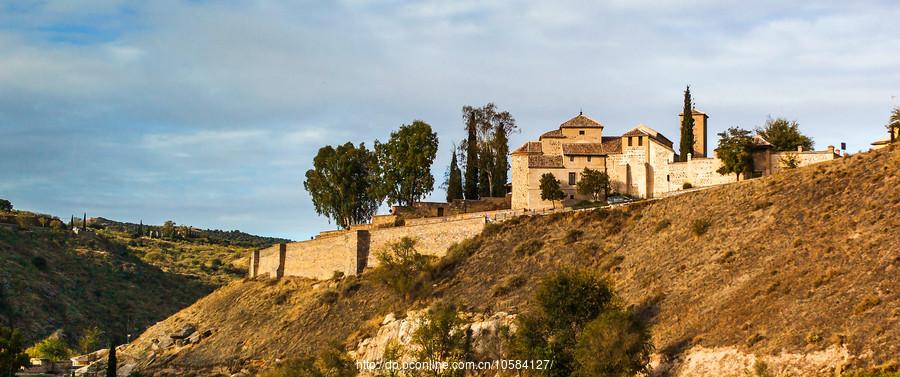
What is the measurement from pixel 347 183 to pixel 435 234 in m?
14.9

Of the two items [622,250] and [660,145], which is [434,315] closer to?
[622,250]

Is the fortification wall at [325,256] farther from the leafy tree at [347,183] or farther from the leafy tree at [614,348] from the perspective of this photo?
the leafy tree at [614,348]

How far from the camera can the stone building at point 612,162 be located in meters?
73.2

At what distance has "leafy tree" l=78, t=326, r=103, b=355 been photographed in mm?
93375

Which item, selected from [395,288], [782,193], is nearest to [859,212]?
[782,193]

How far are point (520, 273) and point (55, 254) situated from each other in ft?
199

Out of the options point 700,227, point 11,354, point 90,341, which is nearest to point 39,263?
point 90,341

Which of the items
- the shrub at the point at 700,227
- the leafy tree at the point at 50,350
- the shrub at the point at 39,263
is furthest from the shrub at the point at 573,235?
the shrub at the point at 39,263

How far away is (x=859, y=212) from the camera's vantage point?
53.7m

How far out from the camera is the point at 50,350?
290 feet

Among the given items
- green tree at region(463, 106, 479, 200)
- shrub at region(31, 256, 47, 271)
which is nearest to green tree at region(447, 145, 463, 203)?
green tree at region(463, 106, 479, 200)

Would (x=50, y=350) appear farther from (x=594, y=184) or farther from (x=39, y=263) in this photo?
(x=594, y=184)

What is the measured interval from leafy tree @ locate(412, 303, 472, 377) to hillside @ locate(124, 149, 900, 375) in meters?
2.88

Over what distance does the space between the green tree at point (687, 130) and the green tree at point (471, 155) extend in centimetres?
1532
